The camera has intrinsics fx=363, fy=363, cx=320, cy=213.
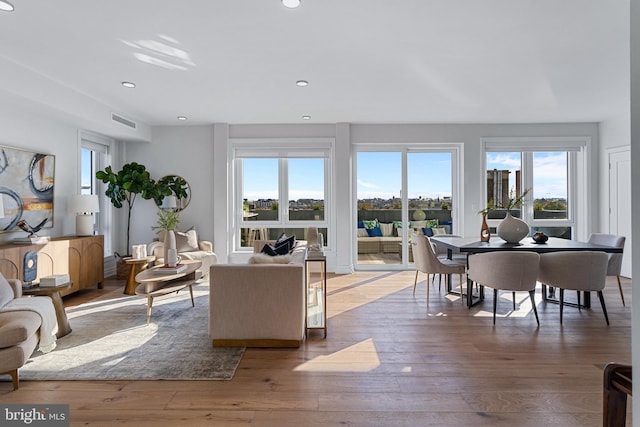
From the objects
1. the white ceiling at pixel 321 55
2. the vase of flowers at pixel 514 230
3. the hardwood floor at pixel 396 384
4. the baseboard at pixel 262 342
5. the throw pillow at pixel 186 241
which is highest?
the white ceiling at pixel 321 55

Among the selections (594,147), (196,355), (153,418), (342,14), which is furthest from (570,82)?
(153,418)

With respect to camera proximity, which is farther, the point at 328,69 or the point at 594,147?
the point at 594,147

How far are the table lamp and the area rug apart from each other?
1.29 meters

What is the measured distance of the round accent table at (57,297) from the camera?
10.5 ft

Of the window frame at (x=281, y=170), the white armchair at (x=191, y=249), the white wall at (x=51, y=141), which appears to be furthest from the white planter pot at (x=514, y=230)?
the white wall at (x=51, y=141)

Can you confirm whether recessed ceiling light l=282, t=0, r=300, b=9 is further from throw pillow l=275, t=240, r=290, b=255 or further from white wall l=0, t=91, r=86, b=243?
white wall l=0, t=91, r=86, b=243

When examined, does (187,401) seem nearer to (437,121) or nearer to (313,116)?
(313,116)

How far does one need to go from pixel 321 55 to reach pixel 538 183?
509 cm

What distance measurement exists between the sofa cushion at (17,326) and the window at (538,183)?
6488 mm

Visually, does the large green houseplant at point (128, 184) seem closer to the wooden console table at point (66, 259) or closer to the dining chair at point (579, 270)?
the wooden console table at point (66, 259)

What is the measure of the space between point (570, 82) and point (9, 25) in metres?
5.61

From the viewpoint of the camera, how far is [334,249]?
6570mm

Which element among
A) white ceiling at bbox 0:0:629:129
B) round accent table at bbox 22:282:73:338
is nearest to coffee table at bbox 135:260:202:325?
round accent table at bbox 22:282:73:338

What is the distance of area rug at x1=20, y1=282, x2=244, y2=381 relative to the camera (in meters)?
2.62
